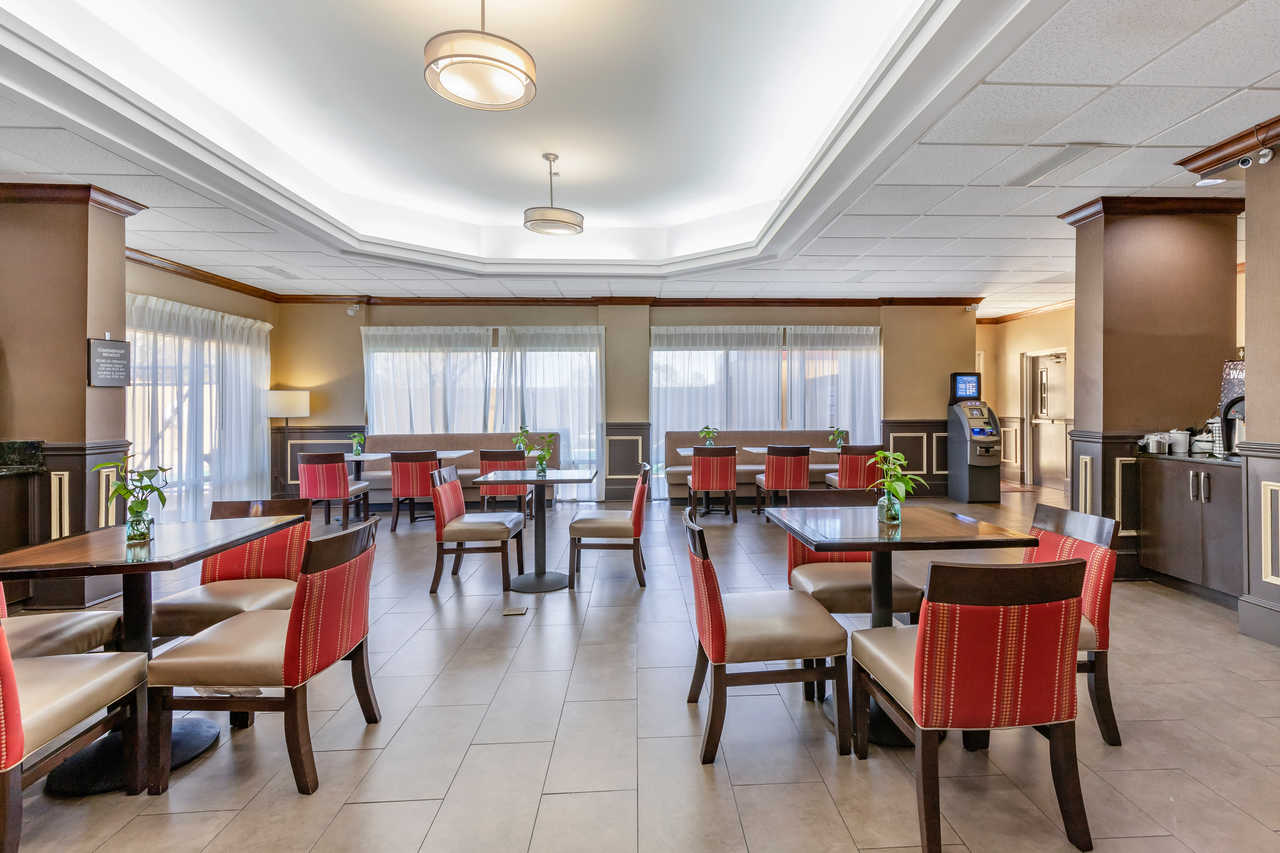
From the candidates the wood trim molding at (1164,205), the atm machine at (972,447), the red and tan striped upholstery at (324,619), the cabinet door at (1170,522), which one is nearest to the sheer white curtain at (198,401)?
the red and tan striped upholstery at (324,619)

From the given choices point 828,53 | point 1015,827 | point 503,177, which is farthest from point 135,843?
point 503,177

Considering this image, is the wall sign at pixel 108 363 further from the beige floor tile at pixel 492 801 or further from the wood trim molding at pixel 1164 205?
the wood trim molding at pixel 1164 205

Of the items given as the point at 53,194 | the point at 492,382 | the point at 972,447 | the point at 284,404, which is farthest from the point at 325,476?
the point at 972,447

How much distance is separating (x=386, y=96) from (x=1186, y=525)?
19.4ft

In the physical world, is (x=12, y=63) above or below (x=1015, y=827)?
above

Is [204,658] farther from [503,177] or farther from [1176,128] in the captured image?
[1176,128]

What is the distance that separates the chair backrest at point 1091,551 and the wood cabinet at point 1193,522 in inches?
83.1

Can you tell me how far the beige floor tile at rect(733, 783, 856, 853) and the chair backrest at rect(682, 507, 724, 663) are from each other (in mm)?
435

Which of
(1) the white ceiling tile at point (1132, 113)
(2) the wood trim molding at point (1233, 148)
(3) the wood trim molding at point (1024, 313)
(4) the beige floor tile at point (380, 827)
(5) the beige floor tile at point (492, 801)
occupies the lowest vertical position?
(4) the beige floor tile at point (380, 827)

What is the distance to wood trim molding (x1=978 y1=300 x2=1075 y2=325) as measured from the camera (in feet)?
28.5

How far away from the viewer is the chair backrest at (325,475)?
634 centimetres

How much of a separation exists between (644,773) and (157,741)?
1.65 metres

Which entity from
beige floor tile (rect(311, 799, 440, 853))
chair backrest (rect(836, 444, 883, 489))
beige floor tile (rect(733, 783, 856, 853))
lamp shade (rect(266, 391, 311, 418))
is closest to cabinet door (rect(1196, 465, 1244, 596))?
chair backrest (rect(836, 444, 883, 489))

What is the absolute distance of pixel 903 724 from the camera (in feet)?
6.16
